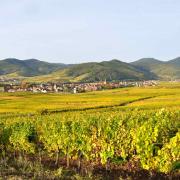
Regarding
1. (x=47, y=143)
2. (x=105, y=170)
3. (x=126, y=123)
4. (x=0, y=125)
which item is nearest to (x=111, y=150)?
(x=105, y=170)

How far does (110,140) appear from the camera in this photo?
30.6 meters

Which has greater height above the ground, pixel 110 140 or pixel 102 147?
pixel 110 140

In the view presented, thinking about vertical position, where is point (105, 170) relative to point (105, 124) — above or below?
below

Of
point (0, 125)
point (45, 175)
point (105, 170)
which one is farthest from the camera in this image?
point (0, 125)

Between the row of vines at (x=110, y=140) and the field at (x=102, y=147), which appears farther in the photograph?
the field at (x=102, y=147)

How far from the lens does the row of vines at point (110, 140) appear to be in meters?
26.2

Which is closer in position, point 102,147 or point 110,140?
point 110,140

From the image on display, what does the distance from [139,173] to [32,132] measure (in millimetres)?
13910

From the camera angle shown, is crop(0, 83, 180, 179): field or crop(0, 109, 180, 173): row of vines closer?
crop(0, 109, 180, 173): row of vines

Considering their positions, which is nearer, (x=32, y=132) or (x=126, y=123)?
(x=126, y=123)

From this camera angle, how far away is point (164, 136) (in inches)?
1085

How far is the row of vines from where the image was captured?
2616 cm

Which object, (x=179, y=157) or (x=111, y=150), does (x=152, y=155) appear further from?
(x=111, y=150)

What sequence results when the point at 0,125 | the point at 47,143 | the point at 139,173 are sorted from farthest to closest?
the point at 0,125 → the point at 47,143 → the point at 139,173
